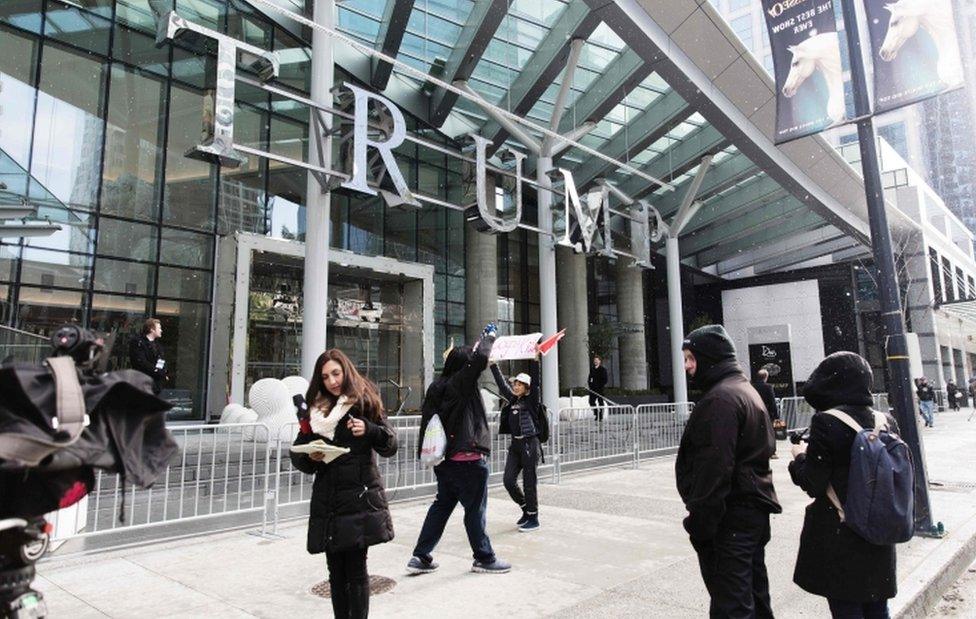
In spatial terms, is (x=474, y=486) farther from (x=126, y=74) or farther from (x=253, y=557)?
(x=126, y=74)

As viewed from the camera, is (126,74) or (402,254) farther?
(402,254)

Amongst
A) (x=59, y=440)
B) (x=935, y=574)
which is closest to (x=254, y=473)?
(x=59, y=440)

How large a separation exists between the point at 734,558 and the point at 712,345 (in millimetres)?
1036

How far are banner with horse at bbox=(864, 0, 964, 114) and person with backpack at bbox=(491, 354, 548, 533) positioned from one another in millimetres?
5048

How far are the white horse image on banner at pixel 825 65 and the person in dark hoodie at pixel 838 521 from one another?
17.6 ft

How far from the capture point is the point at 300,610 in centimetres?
413

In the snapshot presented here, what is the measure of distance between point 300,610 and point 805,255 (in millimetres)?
42897

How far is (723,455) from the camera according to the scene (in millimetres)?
2945

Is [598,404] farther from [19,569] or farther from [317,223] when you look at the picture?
[19,569]

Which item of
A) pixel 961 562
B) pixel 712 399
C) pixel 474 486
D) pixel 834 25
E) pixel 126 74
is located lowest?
pixel 961 562

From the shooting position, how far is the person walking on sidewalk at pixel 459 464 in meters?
4.80

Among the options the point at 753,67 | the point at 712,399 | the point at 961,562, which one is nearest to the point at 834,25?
the point at 961,562

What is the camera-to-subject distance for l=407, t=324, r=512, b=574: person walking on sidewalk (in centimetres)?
480

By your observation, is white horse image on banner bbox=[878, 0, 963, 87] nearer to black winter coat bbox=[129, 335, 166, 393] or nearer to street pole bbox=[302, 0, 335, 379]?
street pole bbox=[302, 0, 335, 379]
